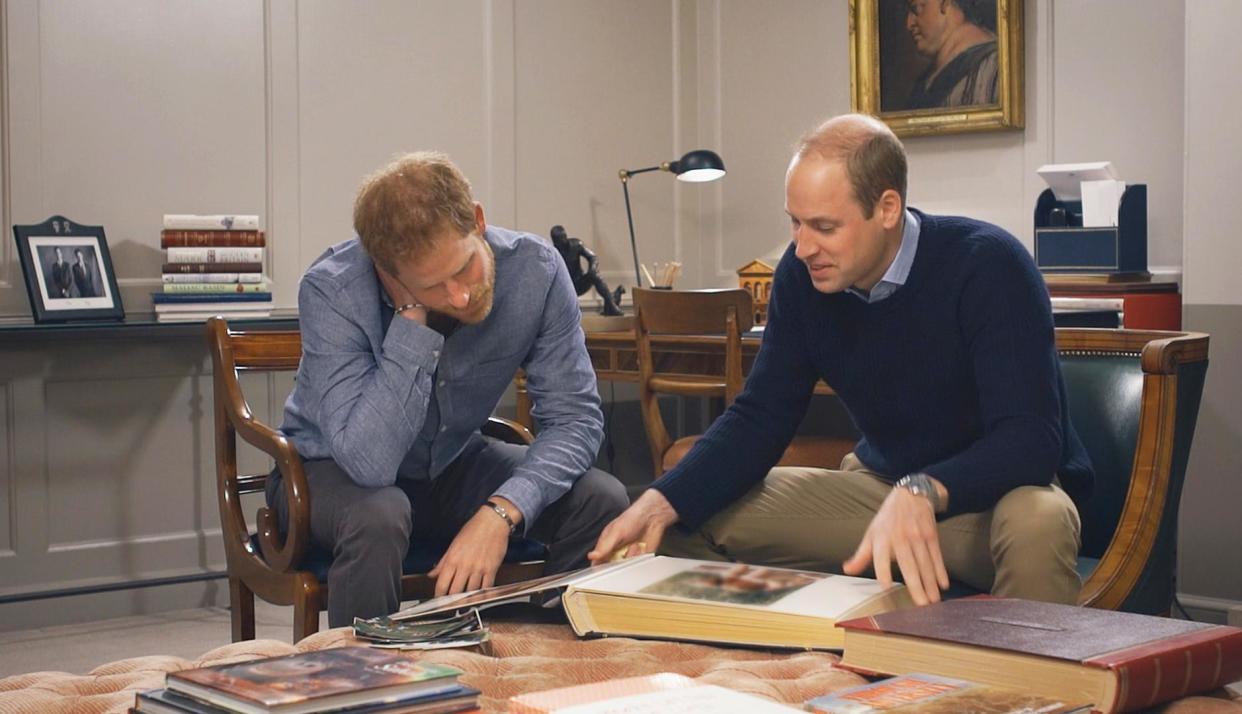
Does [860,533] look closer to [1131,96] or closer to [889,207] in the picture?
[889,207]

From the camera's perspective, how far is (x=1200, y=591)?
3.62 meters

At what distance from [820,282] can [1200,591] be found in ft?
6.90

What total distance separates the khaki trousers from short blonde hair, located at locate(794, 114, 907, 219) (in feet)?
1.40

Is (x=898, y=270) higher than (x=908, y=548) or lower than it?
higher

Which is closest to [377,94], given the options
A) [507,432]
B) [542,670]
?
[507,432]

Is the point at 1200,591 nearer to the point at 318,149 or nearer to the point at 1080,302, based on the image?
the point at 1080,302

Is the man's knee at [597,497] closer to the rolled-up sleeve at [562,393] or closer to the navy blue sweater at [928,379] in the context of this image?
the rolled-up sleeve at [562,393]

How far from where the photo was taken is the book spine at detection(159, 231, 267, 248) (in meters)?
4.05

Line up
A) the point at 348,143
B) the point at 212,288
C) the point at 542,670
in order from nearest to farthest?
the point at 542,670 → the point at 212,288 → the point at 348,143

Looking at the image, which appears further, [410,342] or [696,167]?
[696,167]

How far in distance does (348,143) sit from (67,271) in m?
1.06

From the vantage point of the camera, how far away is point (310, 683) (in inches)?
45.4

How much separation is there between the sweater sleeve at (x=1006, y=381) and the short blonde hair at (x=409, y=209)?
78cm

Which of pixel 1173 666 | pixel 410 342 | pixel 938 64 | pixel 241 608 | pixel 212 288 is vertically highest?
pixel 938 64
